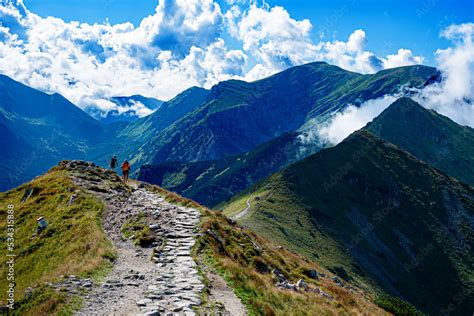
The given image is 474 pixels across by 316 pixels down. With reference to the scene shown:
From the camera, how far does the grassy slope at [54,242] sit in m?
20.6

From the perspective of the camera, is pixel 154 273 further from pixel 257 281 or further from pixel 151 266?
pixel 257 281

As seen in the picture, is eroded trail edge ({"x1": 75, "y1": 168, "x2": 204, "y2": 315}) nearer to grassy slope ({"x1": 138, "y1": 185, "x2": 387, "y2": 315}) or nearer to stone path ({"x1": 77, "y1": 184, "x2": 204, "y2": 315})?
stone path ({"x1": 77, "y1": 184, "x2": 204, "y2": 315})

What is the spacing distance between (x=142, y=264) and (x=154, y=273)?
7.23 feet

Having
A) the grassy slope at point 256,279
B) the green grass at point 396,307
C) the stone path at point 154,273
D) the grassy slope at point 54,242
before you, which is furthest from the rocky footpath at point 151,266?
the green grass at point 396,307

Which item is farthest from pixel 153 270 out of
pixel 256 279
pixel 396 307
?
pixel 396 307

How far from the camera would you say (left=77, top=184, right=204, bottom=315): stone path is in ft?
63.0

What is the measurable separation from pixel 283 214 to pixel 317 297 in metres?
165

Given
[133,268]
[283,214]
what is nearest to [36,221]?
[133,268]

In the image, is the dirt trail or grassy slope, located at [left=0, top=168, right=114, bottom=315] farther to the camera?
grassy slope, located at [left=0, top=168, right=114, bottom=315]

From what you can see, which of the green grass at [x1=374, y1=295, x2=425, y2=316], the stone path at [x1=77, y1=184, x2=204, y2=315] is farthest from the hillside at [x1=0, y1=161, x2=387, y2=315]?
the green grass at [x1=374, y1=295, x2=425, y2=316]

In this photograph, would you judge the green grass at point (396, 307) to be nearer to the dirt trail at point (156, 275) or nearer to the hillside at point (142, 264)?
the hillside at point (142, 264)

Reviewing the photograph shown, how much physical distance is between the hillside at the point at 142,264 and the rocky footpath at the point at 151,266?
0.06 meters

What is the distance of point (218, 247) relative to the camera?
31188 mm

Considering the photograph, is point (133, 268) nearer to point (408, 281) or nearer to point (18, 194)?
point (18, 194)
